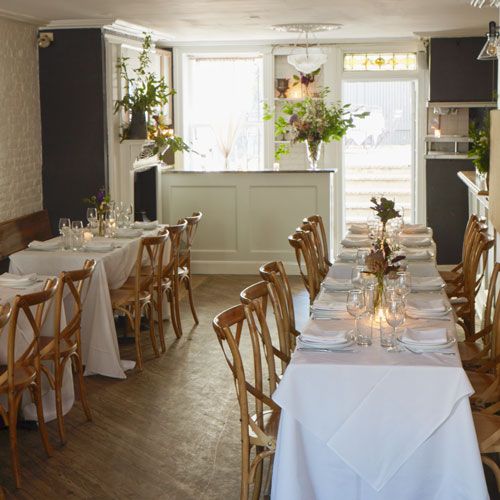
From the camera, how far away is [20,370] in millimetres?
5227

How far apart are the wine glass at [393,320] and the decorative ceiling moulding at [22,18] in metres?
5.61

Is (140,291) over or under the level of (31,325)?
under

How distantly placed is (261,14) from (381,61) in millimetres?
3920

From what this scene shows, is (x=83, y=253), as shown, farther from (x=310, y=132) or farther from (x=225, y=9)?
(x=310, y=132)

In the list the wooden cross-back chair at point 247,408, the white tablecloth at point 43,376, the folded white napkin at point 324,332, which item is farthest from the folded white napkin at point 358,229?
the wooden cross-back chair at point 247,408

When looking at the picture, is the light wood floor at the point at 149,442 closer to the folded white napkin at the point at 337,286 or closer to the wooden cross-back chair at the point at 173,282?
the wooden cross-back chair at the point at 173,282

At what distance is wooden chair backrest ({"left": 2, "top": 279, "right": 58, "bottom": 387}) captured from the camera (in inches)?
189

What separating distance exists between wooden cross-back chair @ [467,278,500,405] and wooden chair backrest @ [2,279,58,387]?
222cm

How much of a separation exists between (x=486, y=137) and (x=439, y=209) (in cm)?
418

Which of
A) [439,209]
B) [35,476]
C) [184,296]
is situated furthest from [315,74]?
[35,476]

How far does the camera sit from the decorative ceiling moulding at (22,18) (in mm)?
8781

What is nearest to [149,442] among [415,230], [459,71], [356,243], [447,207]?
[356,243]

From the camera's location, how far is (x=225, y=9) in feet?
28.1

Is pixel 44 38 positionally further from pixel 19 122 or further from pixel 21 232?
pixel 21 232
